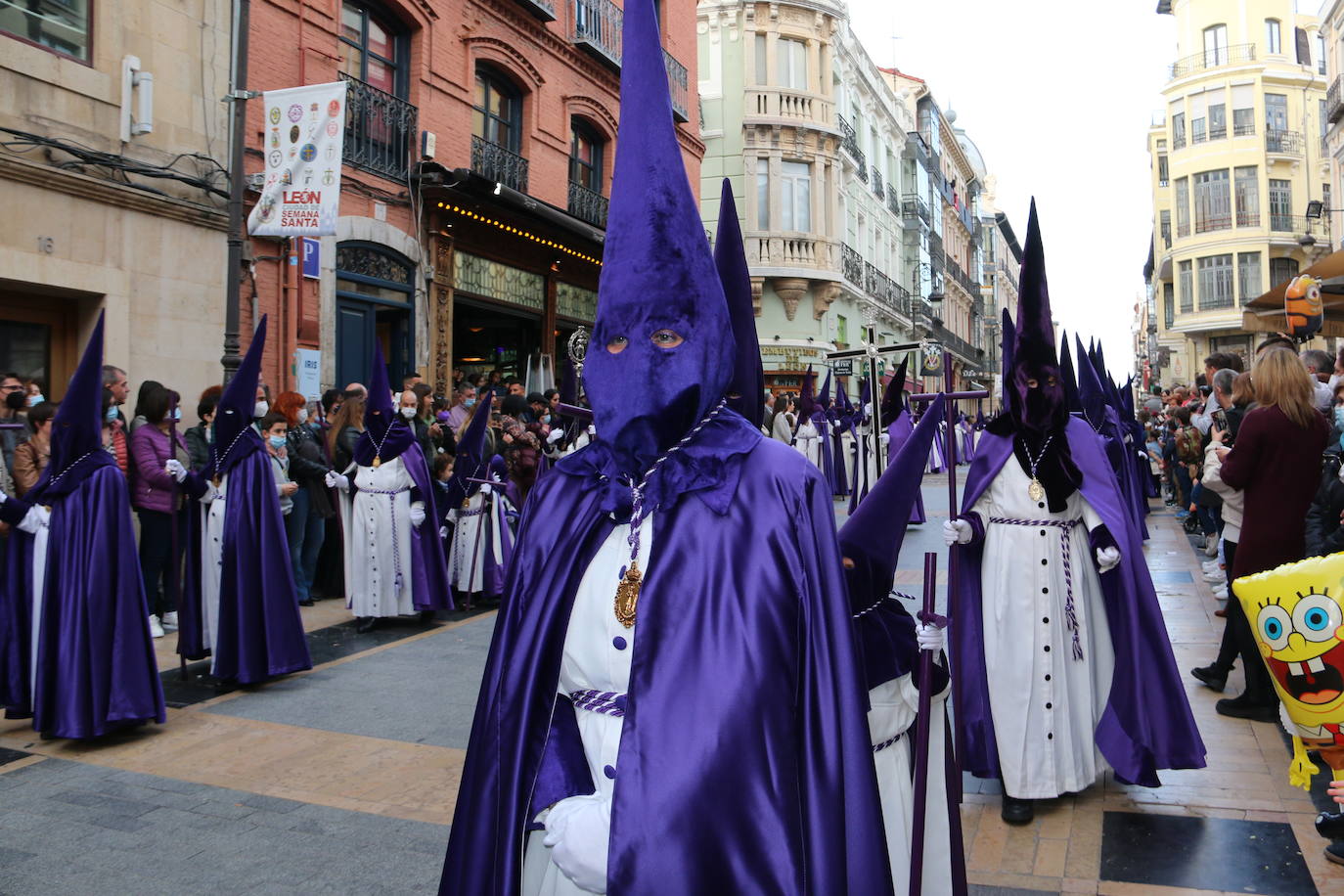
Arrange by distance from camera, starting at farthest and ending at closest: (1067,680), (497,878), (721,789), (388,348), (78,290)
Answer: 1. (388,348)
2. (78,290)
3. (1067,680)
4. (497,878)
5. (721,789)

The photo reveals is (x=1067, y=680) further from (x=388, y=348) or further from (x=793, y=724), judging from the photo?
(x=388, y=348)

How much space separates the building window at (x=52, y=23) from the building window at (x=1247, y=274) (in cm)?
4291

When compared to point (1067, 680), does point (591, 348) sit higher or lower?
higher

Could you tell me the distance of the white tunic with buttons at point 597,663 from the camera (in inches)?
89.6

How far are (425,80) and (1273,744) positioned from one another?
1439 cm

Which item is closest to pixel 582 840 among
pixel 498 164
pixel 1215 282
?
pixel 498 164

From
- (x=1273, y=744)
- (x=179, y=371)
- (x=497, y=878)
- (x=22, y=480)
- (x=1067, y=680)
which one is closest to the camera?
(x=497, y=878)

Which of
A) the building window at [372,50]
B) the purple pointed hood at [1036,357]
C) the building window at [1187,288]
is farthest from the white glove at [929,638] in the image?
the building window at [1187,288]

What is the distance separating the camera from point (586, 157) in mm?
21484

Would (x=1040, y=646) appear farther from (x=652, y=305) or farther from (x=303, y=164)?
(x=303, y=164)

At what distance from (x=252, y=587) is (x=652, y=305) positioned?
5746 mm

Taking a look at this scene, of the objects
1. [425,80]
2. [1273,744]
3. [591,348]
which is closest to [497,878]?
[591,348]

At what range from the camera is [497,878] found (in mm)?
2295

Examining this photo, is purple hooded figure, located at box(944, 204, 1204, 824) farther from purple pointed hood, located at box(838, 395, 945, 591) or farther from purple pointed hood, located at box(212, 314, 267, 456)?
purple pointed hood, located at box(212, 314, 267, 456)
